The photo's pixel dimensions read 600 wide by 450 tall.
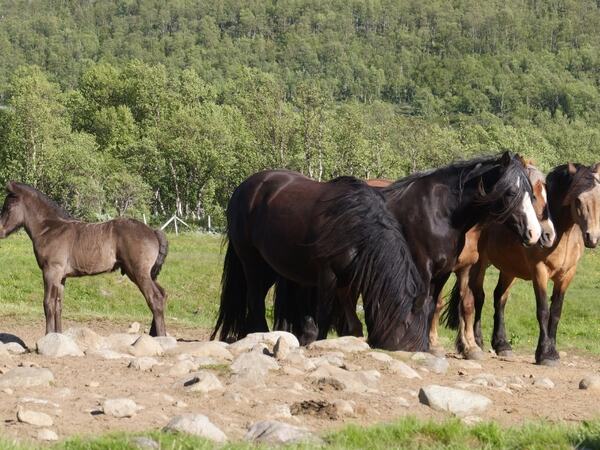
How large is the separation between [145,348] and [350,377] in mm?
2375

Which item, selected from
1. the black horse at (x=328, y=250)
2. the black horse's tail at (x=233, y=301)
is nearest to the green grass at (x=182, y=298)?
the black horse's tail at (x=233, y=301)

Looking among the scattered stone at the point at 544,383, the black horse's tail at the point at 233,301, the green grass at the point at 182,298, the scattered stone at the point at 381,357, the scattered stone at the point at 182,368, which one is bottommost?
the green grass at the point at 182,298

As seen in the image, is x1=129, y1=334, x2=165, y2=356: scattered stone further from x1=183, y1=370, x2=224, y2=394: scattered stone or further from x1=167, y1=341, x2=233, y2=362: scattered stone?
x1=183, y1=370, x2=224, y2=394: scattered stone

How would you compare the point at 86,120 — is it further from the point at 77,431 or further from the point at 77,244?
the point at 77,431

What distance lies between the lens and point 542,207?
1193cm

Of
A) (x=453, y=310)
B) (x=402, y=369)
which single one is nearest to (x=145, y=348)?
(x=402, y=369)

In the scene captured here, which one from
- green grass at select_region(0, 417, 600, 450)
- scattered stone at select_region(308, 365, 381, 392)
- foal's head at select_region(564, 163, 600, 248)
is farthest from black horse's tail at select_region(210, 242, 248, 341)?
green grass at select_region(0, 417, 600, 450)

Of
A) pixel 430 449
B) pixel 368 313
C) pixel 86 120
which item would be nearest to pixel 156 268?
pixel 368 313

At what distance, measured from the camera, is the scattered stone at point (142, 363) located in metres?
8.55

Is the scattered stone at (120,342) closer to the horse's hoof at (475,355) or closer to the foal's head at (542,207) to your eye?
the horse's hoof at (475,355)

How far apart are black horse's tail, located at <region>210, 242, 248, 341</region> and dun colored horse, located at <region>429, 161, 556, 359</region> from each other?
246cm

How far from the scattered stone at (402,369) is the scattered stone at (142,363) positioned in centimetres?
207

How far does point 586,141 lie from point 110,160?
97.7m

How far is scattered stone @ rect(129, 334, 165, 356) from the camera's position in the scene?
9641mm
